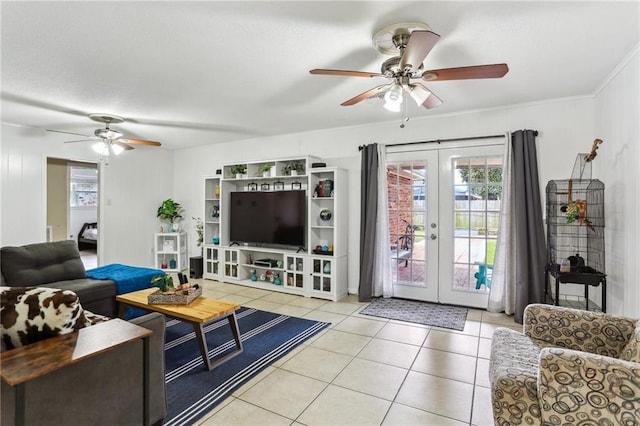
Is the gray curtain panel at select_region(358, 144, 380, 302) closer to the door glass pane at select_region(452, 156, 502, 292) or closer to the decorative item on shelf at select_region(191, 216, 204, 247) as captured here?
the door glass pane at select_region(452, 156, 502, 292)

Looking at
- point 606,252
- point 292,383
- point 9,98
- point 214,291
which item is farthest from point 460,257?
point 9,98

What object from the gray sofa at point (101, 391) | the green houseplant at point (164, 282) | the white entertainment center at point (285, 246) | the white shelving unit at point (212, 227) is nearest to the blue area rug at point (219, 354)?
the gray sofa at point (101, 391)

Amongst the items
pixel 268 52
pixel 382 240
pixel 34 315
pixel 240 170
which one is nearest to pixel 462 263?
pixel 382 240

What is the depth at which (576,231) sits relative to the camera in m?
3.57

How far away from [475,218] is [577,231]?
1023 mm

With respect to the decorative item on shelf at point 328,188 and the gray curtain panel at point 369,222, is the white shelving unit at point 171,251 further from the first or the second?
the gray curtain panel at point 369,222

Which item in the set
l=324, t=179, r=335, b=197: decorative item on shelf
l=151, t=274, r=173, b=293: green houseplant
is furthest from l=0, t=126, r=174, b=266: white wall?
l=324, t=179, r=335, b=197: decorative item on shelf

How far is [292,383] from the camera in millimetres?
2461

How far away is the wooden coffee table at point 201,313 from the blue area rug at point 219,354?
0.08 m

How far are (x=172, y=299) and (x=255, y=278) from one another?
2.62 metres

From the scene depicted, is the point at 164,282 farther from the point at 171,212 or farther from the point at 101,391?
the point at 171,212

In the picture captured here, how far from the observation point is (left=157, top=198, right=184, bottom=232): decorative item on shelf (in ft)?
21.6

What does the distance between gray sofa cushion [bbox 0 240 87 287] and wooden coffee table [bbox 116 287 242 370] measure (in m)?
1.08

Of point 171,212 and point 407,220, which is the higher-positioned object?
point 171,212
